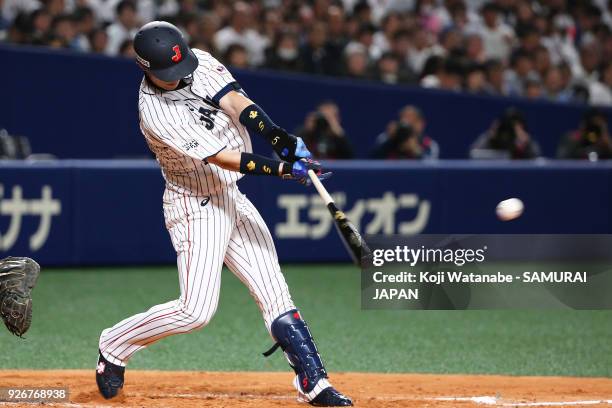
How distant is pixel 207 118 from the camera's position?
498 centimetres

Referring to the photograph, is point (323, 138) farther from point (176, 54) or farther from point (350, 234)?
point (176, 54)

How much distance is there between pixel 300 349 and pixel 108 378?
914mm

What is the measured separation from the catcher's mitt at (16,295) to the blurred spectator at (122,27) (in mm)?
6443

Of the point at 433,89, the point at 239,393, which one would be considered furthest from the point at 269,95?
the point at 239,393

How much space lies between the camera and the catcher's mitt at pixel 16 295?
5137 millimetres

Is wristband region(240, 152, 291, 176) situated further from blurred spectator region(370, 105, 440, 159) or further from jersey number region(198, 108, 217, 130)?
blurred spectator region(370, 105, 440, 159)

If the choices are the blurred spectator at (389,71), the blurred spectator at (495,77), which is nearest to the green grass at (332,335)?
the blurred spectator at (389,71)

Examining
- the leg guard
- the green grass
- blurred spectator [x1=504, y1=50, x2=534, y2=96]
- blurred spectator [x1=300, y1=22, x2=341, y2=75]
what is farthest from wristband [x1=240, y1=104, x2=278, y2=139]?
blurred spectator [x1=504, y1=50, x2=534, y2=96]

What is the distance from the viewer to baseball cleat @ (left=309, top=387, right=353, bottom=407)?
198 inches

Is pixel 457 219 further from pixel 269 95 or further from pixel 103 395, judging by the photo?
pixel 103 395

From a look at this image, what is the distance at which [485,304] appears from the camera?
5812 millimetres

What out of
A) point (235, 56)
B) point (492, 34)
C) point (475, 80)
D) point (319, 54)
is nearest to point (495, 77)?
point (475, 80)

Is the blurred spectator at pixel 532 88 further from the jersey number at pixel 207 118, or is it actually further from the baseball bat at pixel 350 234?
the jersey number at pixel 207 118

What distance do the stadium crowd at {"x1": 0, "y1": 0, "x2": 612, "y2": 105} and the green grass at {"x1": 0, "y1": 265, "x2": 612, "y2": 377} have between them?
3113 mm
